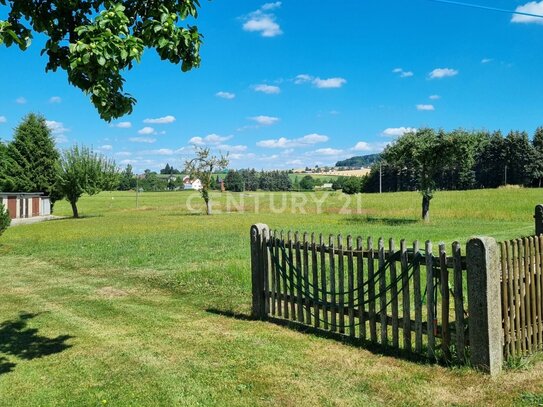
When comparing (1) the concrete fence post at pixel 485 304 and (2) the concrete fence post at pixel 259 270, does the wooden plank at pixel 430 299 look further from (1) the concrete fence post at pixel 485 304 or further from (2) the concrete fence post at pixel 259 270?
(2) the concrete fence post at pixel 259 270

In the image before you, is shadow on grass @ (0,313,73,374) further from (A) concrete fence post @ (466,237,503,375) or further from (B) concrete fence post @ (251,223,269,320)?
(A) concrete fence post @ (466,237,503,375)

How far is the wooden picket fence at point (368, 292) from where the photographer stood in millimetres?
5438

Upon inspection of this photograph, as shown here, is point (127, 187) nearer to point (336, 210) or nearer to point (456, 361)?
point (336, 210)

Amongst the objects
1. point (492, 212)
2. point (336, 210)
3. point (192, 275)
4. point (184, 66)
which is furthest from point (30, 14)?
point (336, 210)

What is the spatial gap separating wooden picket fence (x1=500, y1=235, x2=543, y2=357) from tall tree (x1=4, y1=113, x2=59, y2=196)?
5824cm

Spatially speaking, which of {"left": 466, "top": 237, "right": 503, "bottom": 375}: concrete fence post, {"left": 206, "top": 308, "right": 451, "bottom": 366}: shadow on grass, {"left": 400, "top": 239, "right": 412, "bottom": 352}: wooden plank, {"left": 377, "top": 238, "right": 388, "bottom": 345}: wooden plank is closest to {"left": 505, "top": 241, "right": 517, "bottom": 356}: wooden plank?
{"left": 466, "top": 237, "right": 503, "bottom": 375}: concrete fence post

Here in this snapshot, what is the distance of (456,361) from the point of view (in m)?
5.36

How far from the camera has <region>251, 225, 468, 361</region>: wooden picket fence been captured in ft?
17.8

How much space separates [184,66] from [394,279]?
3.61m

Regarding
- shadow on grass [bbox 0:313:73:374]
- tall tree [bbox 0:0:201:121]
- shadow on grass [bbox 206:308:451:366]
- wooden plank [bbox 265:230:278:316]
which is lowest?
shadow on grass [bbox 0:313:73:374]

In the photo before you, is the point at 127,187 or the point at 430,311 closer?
the point at 430,311

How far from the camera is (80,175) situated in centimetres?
5319

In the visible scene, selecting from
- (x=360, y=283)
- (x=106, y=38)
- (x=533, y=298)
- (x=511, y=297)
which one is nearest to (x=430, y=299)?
(x=511, y=297)

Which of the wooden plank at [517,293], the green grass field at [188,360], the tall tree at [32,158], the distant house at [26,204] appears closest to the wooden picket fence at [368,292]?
the green grass field at [188,360]
